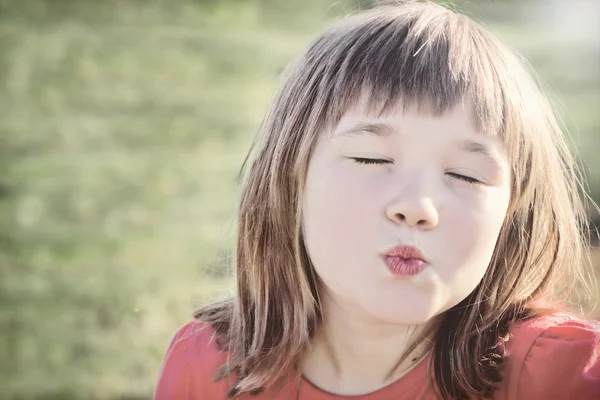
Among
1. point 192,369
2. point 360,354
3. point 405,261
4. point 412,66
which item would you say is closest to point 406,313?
point 405,261

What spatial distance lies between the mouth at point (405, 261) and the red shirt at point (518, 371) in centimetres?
32

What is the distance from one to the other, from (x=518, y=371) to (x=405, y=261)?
0.37 meters

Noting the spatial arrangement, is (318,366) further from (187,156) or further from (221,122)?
(221,122)

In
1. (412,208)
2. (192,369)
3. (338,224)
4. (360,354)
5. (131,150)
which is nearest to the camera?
(412,208)

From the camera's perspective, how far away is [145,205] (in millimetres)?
4523

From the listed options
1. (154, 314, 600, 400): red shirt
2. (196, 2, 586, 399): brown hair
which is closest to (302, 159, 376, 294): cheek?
(196, 2, 586, 399): brown hair

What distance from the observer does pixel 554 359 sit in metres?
1.74

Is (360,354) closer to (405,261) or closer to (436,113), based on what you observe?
(405,261)

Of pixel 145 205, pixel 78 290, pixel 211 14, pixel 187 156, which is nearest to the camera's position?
pixel 78 290

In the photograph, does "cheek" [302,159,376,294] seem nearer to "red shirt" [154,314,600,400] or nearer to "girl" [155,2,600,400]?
"girl" [155,2,600,400]

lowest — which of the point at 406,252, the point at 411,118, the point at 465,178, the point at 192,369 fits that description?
the point at 192,369

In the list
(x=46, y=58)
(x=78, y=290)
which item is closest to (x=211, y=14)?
(x=46, y=58)

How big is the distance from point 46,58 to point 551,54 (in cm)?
345

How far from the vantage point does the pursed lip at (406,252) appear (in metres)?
1.65
